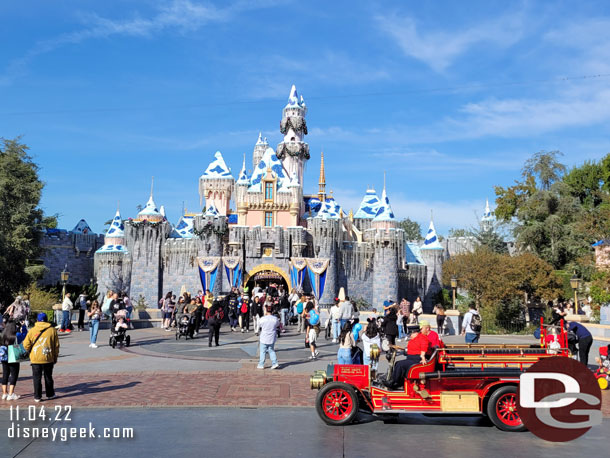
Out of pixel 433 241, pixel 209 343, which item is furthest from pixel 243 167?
pixel 209 343

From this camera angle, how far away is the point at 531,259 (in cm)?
3481

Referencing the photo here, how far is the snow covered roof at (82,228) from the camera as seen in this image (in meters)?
54.5

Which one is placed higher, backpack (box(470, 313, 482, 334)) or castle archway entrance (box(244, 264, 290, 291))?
castle archway entrance (box(244, 264, 290, 291))

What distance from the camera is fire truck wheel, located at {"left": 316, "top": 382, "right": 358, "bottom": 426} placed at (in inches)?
300

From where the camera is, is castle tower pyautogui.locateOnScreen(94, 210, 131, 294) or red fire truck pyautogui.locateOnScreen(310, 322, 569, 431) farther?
castle tower pyautogui.locateOnScreen(94, 210, 131, 294)

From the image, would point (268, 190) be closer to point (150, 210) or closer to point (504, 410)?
point (150, 210)

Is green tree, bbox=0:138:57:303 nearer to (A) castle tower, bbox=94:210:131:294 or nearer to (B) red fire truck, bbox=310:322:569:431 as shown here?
(A) castle tower, bbox=94:210:131:294

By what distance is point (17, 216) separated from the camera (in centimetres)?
3148

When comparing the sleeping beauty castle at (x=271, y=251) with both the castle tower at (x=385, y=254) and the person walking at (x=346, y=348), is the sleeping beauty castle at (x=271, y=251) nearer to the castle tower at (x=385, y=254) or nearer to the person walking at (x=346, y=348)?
the castle tower at (x=385, y=254)

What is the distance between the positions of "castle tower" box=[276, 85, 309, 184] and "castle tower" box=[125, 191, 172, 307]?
13604 mm

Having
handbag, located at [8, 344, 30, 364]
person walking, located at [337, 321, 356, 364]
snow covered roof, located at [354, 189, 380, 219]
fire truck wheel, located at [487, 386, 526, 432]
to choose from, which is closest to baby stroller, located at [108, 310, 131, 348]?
handbag, located at [8, 344, 30, 364]

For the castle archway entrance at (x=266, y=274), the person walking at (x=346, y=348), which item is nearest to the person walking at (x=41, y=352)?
the person walking at (x=346, y=348)

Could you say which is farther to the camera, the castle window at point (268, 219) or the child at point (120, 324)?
the castle window at point (268, 219)

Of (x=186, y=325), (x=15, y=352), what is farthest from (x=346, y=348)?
(x=186, y=325)
